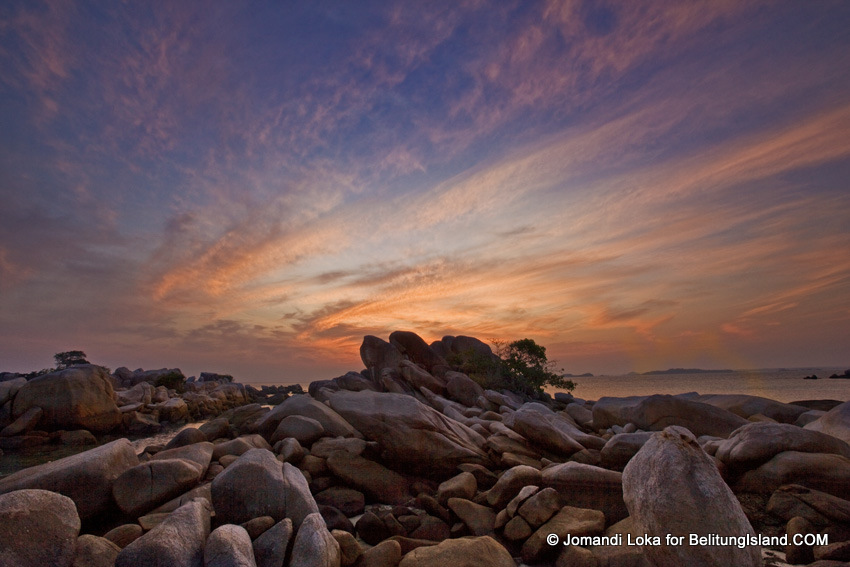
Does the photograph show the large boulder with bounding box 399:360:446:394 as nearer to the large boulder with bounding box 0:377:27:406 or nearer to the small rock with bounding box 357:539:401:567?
the large boulder with bounding box 0:377:27:406

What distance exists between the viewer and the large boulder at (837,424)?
1161 centimetres

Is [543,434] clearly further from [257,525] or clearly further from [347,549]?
[257,525]

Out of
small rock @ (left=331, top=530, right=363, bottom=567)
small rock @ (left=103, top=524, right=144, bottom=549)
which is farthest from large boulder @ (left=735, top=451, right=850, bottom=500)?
small rock @ (left=103, top=524, right=144, bottom=549)

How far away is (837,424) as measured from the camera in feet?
39.2

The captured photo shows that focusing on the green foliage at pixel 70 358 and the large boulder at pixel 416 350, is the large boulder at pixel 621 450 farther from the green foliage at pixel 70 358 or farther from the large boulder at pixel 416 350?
the green foliage at pixel 70 358

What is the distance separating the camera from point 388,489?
37.8 feet

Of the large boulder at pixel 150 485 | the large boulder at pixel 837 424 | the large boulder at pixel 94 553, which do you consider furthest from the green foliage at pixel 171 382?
the large boulder at pixel 837 424

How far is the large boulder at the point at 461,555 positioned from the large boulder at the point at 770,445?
20.5 ft

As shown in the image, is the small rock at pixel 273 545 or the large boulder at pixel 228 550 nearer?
the large boulder at pixel 228 550

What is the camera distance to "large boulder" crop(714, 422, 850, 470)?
372 inches

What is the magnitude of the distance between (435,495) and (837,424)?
11.5m

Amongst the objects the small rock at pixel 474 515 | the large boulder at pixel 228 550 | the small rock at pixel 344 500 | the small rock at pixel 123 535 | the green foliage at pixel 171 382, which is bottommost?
the green foliage at pixel 171 382

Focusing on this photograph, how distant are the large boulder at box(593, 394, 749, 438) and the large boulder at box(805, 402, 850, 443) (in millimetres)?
3097

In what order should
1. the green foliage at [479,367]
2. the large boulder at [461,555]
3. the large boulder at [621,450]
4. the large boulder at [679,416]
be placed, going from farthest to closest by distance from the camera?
the green foliage at [479,367] → the large boulder at [679,416] → the large boulder at [621,450] → the large boulder at [461,555]
